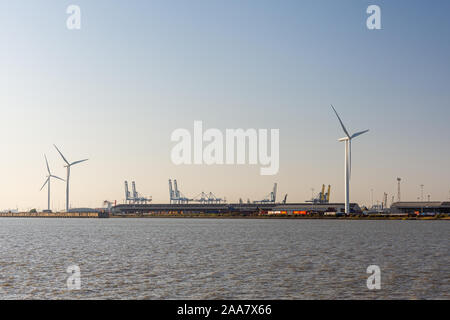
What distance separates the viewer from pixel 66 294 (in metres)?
35.1

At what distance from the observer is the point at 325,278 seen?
4328 centimetres

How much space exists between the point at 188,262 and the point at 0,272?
66.3 feet

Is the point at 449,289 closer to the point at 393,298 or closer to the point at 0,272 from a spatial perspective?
the point at 393,298
